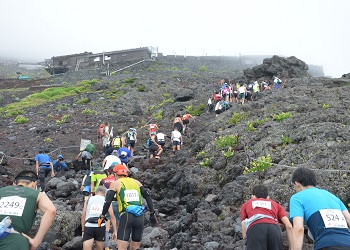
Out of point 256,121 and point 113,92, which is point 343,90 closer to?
point 256,121

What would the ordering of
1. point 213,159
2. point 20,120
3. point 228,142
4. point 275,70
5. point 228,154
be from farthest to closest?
point 275,70 → point 20,120 → point 228,142 → point 213,159 → point 228,154

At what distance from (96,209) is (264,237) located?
3.58m

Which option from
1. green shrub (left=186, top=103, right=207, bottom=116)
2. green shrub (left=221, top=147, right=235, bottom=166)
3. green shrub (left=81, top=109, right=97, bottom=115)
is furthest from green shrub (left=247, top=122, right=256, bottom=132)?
green shrub (left=81, top=109, right=97, bottom=115)

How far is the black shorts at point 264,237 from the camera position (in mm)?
5512

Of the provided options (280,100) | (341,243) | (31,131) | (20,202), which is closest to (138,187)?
(20,202)

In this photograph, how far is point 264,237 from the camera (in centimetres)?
553

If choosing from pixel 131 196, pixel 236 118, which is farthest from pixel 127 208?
pixel 236 118

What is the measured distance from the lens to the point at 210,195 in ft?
37.3

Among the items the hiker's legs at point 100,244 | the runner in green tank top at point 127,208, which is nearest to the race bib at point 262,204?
the runner in green tank top at point 127,208

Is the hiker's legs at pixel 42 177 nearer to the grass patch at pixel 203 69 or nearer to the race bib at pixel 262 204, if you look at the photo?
the race bib at pixel 262 204

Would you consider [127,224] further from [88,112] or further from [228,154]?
[88,112]

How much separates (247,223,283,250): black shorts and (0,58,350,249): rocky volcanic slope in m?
1.57

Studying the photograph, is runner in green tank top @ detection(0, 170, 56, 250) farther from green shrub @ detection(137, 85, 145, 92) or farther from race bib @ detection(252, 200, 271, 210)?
green shrub @ detection(137, 85, 145, 92)

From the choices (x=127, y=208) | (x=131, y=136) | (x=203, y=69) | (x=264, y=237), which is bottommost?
(x=131, y=136)
